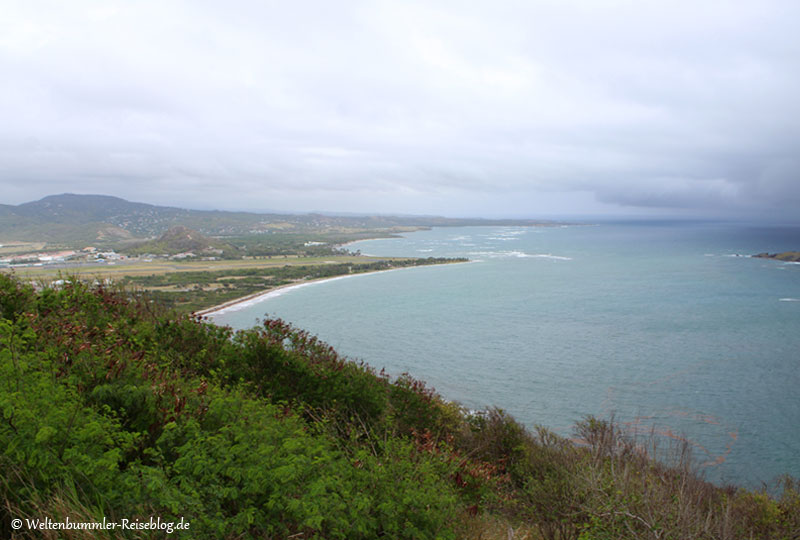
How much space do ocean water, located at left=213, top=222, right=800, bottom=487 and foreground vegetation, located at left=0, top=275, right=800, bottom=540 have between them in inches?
547

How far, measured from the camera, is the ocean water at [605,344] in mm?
21766

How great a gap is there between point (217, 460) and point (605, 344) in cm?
3558

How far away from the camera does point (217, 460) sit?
4195mm

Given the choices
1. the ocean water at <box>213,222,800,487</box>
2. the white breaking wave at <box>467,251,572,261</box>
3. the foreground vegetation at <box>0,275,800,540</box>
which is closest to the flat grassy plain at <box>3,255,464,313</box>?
the ocean water at <box>213,222,800,487</box>

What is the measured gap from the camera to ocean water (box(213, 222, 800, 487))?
21.8 metres

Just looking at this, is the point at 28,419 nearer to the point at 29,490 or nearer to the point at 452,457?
the point at 29,490

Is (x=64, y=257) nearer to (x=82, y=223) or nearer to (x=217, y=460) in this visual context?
(x=82, y=223)

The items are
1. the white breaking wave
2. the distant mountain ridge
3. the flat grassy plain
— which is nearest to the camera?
the flat grassy plain

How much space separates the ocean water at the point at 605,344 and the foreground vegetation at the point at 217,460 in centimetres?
1388

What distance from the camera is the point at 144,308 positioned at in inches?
401

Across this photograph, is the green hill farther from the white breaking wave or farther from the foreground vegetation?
the foreground vegetation

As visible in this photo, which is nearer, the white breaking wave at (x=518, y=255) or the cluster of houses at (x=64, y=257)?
the cluster of houses at (x=64, y=257)

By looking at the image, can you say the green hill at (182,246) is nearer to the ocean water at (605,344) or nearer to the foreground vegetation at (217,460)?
the ocean water at (605,344)

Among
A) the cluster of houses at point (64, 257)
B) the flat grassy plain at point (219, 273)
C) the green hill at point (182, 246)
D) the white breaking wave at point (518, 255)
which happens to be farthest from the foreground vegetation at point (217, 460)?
the green hill at point (182, 246)
